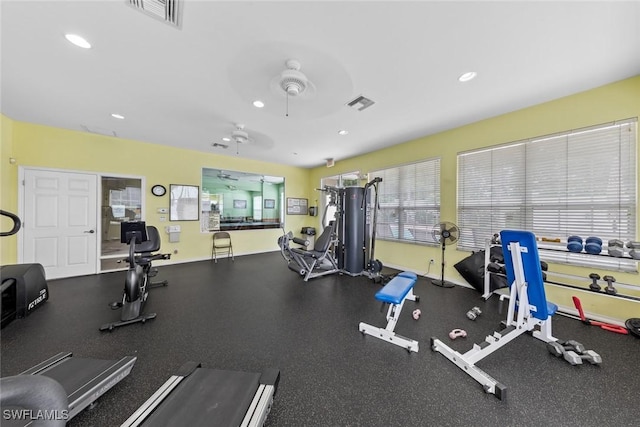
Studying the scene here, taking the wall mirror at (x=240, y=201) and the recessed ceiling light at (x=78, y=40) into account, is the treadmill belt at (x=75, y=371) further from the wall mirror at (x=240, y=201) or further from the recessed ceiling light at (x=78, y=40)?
the wall mirror at (x=240, y=201)

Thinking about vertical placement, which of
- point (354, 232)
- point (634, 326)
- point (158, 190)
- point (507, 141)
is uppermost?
point (507, 141)

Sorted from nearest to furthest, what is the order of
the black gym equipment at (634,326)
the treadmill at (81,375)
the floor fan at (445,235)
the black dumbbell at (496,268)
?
the treadmill at (81,375), the black gym equipment at (634,326), the black dumbbell at (496,268), the floor fan at (445,235)

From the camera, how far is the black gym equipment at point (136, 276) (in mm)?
2635

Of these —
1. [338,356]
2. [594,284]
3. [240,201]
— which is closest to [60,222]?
[240,201]

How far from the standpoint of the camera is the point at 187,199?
560 cm

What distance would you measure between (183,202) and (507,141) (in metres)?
6.59

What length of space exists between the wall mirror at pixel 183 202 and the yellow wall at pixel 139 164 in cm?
12

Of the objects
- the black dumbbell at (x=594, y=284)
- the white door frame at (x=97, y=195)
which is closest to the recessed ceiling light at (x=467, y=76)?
the black dumbbell at (x=594, y=284)

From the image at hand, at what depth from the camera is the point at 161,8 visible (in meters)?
1.77

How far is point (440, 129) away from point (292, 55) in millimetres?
3171

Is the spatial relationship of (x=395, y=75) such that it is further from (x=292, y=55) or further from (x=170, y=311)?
(x=170, y=311)

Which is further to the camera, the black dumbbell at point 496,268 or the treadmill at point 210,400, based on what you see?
the black dumbbell at point 496,268

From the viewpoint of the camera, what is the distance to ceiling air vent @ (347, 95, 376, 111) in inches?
121

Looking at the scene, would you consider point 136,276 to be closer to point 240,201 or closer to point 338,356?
point 338,356
